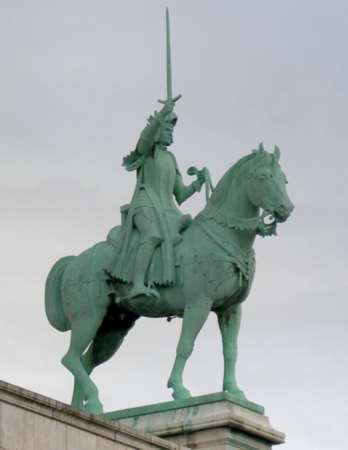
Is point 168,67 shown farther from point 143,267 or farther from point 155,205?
point 143,267

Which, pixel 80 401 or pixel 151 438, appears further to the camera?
pixel 80 401

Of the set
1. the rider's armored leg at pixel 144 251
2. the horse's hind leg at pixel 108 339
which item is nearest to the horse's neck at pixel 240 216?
the rider's armored leg at pixel 144 251

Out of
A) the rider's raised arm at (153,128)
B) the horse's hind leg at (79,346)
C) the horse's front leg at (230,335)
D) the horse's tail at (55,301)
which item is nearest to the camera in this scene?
the horse's hind leg at (79,346)

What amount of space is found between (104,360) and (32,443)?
17.5ft

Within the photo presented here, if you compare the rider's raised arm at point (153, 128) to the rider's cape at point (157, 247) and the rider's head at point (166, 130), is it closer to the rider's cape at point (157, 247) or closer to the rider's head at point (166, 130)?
the rider's head at point (166, 130)

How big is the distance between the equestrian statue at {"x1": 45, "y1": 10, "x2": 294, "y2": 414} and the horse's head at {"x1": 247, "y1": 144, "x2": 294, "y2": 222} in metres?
0.01

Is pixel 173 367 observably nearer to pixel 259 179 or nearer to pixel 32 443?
pixel 259 179

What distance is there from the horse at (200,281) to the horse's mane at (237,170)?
12 mm

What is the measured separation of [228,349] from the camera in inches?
1292

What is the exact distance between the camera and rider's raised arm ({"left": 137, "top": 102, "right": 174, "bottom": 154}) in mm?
33094

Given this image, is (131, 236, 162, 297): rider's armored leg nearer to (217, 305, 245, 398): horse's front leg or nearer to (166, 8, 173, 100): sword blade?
(217, 305, 245, 398): horse's front leg

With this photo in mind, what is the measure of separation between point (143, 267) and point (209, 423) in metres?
2.14

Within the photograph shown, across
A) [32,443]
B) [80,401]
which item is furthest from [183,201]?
[32,443]

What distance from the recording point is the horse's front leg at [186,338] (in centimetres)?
3222
